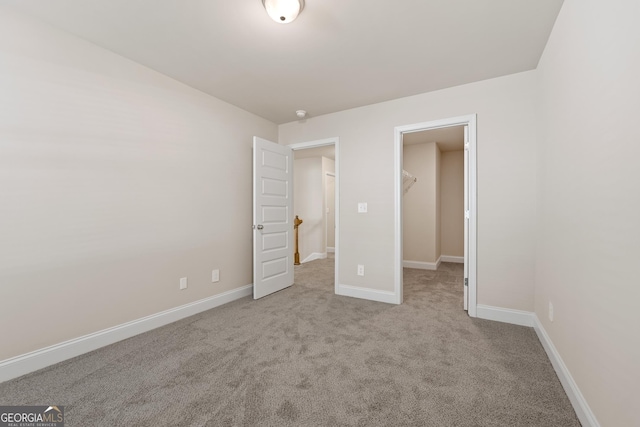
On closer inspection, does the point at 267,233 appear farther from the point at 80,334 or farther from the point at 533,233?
the point at 533,233

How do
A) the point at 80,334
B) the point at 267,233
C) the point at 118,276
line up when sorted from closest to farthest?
the point at 80,334, the point at 118,276, the point at 267,233

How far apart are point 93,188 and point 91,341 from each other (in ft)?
4.04

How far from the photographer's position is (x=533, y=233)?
253 cm

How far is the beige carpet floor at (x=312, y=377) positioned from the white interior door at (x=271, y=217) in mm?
851

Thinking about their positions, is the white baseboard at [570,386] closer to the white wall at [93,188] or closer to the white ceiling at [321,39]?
the white ceiling at [321,39]

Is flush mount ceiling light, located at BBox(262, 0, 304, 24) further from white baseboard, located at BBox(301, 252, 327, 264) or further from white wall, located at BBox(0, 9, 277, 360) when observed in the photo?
white baseboard, located at BBox(301, 252, 327, 264)

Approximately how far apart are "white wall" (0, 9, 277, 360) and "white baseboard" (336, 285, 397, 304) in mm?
1650

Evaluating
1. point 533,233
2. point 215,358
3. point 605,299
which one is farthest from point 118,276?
point 533,233

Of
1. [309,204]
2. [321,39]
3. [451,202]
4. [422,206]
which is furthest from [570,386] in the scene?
[309,204]

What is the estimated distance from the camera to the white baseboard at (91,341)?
1809 millimetres

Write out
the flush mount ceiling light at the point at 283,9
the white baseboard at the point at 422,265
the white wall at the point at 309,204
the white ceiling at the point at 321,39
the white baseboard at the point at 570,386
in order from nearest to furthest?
the white baseboard at the point at 570,386 < the flush mount ceiling light at the point at 283,9 < the white ceiling at the point at 321,39 < the white baseboard at the point at 422,265 < the white wall at the point at 309,204

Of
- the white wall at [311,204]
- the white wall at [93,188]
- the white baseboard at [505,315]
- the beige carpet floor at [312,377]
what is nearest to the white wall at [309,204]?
the white wall at [311,204]

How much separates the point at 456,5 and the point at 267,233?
2898 mm

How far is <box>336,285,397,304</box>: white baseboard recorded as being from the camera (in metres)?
3.25
